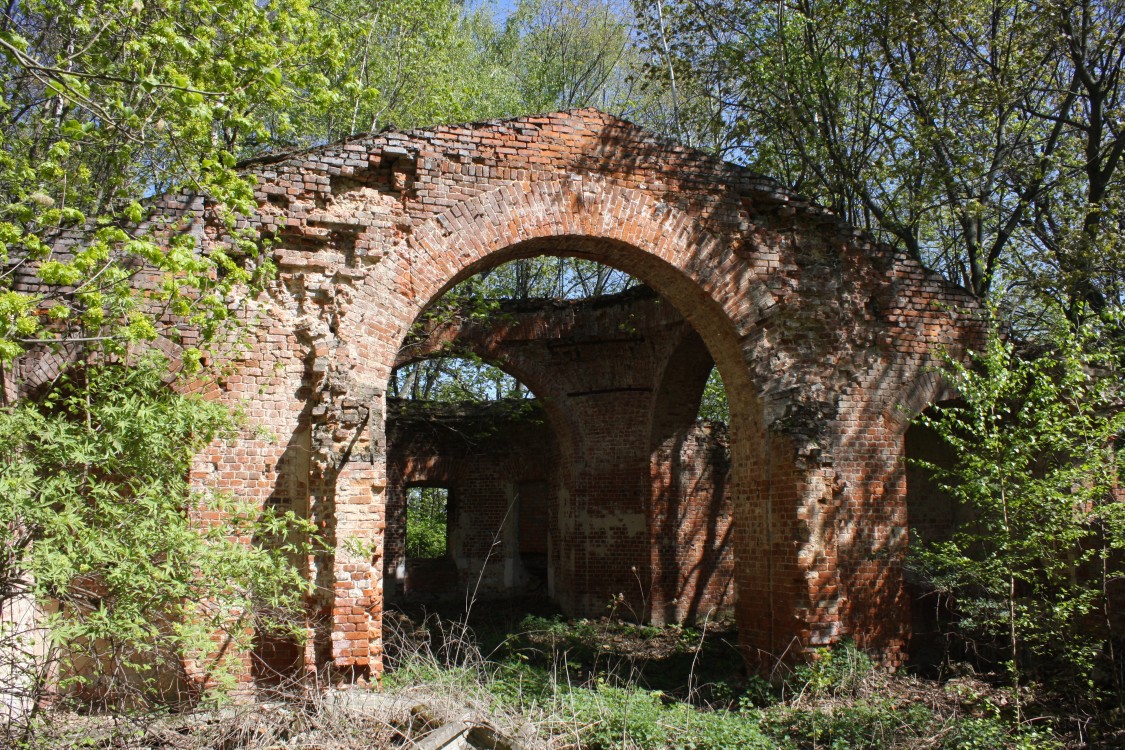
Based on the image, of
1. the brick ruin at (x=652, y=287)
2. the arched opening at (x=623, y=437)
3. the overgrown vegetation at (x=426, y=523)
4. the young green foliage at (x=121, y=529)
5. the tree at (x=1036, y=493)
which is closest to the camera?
the young green foliage at (x=121, y=529)

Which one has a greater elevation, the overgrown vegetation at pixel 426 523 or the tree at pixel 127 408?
the tree at pixel 127 408

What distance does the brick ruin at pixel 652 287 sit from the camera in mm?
7324

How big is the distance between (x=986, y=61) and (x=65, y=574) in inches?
481

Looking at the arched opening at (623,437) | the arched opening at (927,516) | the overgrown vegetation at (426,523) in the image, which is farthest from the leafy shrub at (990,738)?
the overgrown vegetation at (426,523)

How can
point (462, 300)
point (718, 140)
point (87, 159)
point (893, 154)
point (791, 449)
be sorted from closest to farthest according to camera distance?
point (791, 449), point (87, 159), point (893, 154), point (462, 300), point (718, 140)

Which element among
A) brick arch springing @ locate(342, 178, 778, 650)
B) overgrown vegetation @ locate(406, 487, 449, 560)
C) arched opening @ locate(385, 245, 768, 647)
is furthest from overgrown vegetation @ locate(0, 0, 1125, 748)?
overgrown vegetation @ locate(406, 487, 449, 560)

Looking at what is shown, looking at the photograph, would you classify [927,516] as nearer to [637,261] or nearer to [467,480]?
[637,261]

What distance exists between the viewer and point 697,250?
8.80m

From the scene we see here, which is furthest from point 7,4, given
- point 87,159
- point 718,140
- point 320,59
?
point 718,140

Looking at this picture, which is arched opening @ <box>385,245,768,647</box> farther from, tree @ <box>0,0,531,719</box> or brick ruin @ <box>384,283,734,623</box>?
tree @ <box>0,0,531,719</box>

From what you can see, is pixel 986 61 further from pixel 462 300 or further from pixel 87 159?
pixel 87 159

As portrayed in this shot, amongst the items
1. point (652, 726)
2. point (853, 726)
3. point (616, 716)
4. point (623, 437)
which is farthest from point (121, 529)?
point (623, 437)

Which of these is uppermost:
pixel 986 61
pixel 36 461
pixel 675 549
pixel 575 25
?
pixel 575 25

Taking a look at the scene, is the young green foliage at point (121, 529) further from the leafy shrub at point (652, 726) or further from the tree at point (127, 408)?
the leafy shrub at point (652, 726)
